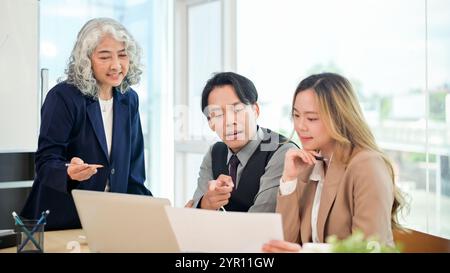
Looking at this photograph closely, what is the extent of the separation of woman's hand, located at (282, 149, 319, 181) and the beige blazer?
6 centimetres

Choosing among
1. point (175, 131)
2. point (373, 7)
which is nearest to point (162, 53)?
point (175, 131)

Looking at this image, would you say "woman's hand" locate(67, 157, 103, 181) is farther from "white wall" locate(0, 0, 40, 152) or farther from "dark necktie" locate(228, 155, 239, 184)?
"white wall" locate(0, 0, 40, 152)

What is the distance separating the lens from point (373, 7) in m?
3.34

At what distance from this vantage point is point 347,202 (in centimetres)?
172

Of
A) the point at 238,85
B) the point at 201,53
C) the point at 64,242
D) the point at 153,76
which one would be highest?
the point at 201,53

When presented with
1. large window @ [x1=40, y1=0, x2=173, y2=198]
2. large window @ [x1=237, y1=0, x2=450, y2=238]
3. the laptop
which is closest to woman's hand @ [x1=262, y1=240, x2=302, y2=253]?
the laptop

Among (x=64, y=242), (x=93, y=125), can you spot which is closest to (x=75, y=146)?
(x=93, y=125)

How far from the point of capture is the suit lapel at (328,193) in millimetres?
1735

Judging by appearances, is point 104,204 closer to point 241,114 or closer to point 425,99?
point 241,114

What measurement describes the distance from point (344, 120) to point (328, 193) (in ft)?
0.73

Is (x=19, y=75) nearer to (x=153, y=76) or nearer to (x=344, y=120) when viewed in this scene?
(x=153, y=76)

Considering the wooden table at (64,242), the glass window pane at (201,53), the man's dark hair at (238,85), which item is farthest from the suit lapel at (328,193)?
the glass window pane at (201,53)

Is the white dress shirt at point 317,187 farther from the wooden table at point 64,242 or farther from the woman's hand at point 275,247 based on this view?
the wooden table at point 64,242
